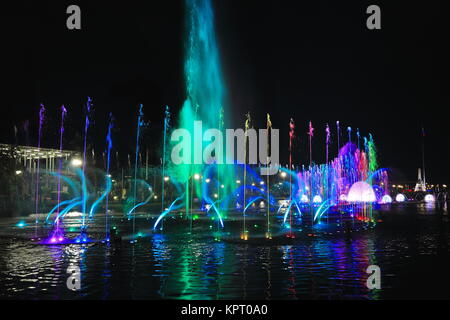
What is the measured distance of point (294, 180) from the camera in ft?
389

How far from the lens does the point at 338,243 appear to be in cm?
1762

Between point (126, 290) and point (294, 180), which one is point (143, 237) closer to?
point (126, 290)

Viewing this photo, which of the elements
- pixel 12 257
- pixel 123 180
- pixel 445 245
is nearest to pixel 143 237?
pixel 12 257

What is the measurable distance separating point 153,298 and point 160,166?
6017 cm

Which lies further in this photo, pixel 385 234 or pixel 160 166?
pixel 160 166

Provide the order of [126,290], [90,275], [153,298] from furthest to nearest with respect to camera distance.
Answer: [90,275] → [126,290] → [153,298]
